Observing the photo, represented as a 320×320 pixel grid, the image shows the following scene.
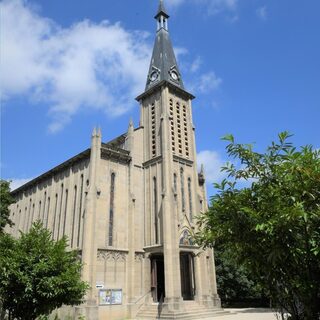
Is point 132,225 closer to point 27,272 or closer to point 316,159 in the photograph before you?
point 27,272

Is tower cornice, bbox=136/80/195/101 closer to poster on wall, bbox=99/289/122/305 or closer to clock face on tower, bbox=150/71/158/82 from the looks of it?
clock face on tower, bbox=150/71/158/82

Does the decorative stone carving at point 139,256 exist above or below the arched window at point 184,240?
below

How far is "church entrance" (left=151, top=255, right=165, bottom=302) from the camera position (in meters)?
31.6

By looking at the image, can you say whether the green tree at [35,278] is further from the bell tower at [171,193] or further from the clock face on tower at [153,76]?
the clock face on tower at [153,76]

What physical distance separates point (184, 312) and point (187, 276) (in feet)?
19.9

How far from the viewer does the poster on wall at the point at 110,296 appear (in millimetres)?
28688

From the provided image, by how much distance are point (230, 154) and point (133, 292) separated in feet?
82.3

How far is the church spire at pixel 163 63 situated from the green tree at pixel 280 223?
1241 inches

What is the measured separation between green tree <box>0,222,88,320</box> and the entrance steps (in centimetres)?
1366

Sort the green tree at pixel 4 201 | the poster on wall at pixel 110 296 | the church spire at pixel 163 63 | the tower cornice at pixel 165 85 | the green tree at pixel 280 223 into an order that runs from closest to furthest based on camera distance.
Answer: the green tree at pixel 280 223 < the poster on wall at pixel 110 296 < the green tree at pixel 4 201 < the tower cornice at pixel 165 85 < the church spire at pixel 163 63

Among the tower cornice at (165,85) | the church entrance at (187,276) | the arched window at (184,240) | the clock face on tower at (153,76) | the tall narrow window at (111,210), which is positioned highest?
the clock face on tower at (153,76)

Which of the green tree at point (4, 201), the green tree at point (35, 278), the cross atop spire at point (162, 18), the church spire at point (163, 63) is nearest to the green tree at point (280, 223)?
the green tree at point (35, 278)

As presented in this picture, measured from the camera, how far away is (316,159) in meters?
8.04

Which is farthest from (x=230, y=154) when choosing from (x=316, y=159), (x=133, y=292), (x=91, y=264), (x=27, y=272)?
(x=133, y=292)
